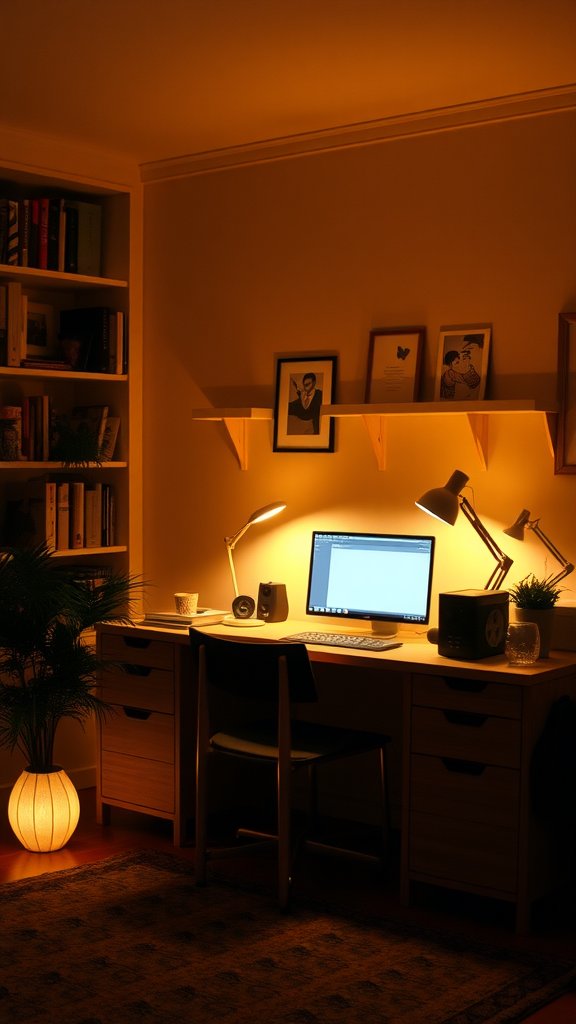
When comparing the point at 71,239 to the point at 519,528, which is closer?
the point at 519,528

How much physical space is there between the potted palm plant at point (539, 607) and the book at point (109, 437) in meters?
1.93

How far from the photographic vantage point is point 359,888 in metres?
3.38

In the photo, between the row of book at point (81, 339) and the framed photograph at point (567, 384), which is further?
the row of book at point (81, 339)

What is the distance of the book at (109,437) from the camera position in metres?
4.59

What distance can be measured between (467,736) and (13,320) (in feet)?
7.80

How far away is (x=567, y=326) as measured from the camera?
11.3ft

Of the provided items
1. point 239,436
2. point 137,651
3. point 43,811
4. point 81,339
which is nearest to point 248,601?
point 137,651

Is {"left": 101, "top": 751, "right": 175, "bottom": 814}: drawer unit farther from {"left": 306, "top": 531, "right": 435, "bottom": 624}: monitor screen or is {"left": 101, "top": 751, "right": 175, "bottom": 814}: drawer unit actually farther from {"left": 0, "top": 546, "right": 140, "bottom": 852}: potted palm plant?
{"left": 306, "top": 531, "right": 435, "bottom": 624}: monitor screen

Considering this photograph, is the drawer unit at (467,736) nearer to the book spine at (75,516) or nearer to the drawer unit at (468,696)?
the drawer unit at (468,696)

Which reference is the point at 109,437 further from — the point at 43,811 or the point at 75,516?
the point at 43,811

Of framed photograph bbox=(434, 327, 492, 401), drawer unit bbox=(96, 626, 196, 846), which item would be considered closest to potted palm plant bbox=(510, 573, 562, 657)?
framed photograph bbox=(434, 327, 492, 401)

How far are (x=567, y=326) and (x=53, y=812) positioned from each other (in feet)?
7.39

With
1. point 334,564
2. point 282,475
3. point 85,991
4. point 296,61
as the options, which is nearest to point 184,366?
point 282,475

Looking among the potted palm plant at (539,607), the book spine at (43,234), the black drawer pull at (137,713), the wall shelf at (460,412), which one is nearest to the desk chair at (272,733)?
the black drawer pull at (137,713)
